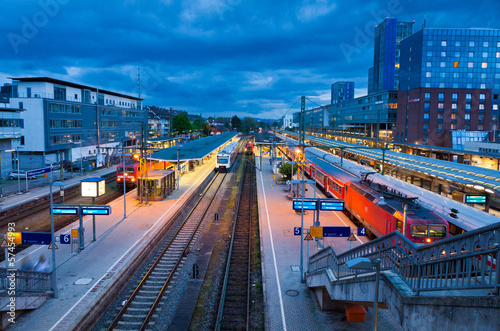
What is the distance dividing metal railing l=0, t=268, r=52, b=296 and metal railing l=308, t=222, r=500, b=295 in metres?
11.7

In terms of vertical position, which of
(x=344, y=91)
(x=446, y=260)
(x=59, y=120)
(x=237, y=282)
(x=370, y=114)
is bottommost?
(x=237, y=282)

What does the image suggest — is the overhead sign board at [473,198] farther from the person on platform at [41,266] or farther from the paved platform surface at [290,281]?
the person on platform at [41,266]

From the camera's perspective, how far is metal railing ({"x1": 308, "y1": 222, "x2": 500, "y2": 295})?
5434 millimetres

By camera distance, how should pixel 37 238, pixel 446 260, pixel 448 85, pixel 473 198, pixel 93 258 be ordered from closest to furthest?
pixel 446 260 → pixel 37 238 → pixel 93 258 → pixel 473 198 → pixel 448 85

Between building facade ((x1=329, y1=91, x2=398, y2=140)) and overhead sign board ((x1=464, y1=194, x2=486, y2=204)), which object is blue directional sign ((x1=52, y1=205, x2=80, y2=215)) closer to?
overhead sign board ((x1=464, y1=194, x2=486, y2=204))

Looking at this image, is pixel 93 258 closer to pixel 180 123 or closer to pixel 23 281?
pixel 23 281

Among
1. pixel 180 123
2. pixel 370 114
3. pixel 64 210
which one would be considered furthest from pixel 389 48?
pixel 64 210

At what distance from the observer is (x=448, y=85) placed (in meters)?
74.2

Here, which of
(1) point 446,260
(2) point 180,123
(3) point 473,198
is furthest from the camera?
(2) point 180,123

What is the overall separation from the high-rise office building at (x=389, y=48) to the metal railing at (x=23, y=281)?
138956 millimetres

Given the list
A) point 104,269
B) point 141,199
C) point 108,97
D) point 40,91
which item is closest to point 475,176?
point 104,269

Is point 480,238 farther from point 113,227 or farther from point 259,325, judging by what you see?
point 113,227

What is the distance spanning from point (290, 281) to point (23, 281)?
10915 mm

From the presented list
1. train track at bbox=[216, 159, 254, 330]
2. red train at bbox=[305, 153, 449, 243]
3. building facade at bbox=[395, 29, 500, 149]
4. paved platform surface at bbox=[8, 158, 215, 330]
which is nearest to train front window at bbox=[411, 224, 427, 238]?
red train at bbox=[305, 153, 449, 243]
